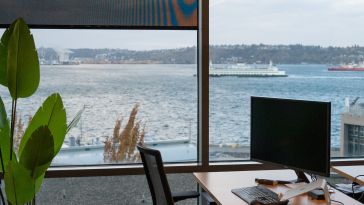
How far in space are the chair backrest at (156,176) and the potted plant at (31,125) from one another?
0.62 metres

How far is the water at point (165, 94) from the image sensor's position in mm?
4316

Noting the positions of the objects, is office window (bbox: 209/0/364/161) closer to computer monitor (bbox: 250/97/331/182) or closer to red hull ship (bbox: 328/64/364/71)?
red hull ship (bbox: 328/64/364/71)

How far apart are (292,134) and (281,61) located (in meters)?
1.45

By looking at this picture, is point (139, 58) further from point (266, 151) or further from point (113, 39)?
point (266, 151)

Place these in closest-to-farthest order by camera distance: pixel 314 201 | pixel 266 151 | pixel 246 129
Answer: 1. pixel 314 201
2. pixel 266 151
3. pixel 246 129

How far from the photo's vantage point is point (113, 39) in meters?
4.29

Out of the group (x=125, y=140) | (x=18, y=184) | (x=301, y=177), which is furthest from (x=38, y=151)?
(x=301, y=177)

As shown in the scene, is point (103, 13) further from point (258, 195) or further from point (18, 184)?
point (258, 195)

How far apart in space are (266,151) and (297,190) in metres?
0.48

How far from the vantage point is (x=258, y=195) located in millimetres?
3084

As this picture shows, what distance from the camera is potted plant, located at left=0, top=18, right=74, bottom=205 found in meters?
3.21

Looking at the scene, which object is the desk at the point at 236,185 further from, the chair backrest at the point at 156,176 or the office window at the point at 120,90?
the office window at the point at 120,90

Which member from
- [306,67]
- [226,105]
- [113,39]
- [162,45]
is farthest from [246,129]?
[113,39]

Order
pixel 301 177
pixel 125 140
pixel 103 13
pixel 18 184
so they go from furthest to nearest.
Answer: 1. pixel 125 140
2. pixel 103 13
3. pixel 301 177
4. pixel 18 184
